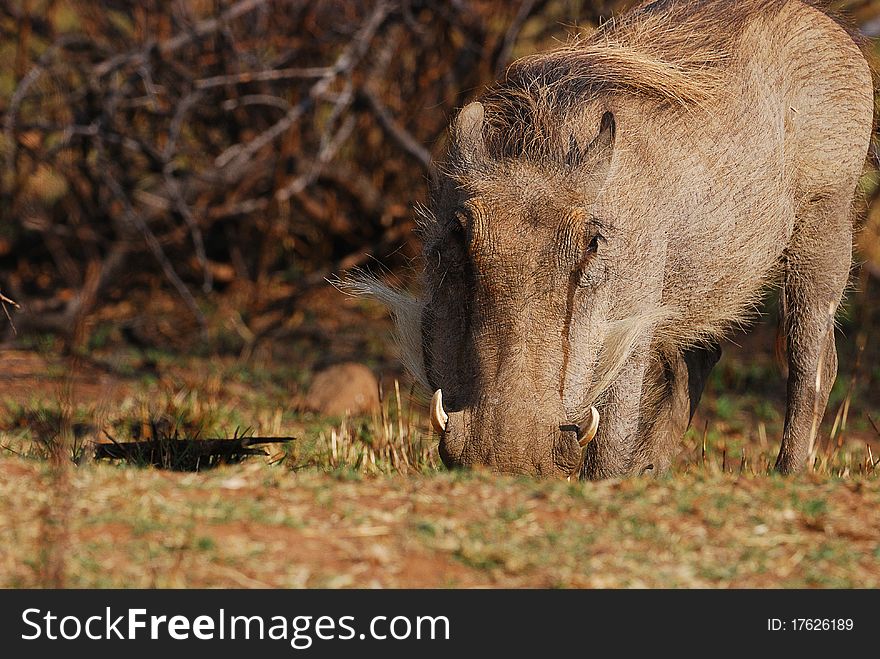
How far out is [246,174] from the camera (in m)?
6.78

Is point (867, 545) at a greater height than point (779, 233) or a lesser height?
lesser

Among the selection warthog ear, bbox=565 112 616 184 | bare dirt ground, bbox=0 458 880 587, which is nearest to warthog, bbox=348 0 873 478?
warthog ear, bbox=565 112 616 184

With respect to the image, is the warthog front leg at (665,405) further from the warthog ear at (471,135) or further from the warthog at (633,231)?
the warthog ear at (471,135)

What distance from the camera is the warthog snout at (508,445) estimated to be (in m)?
2.95

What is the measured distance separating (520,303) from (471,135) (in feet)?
1.93

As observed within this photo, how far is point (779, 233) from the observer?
4105mm

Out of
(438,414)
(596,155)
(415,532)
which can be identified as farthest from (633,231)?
(415,532)

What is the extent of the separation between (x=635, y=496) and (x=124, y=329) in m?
4.35

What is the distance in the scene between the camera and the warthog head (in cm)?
299

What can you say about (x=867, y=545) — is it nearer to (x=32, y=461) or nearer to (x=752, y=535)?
(x=752, y=535)

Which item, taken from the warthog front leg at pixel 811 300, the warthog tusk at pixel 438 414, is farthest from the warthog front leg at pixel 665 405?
the warthog tusk at pixel 438 414

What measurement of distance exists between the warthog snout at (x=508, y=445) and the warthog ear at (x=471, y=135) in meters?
0.78

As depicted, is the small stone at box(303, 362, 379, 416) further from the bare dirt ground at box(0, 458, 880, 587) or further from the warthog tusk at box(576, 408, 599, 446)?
the bare dirt ground at box(0, 458, 880, 587)
